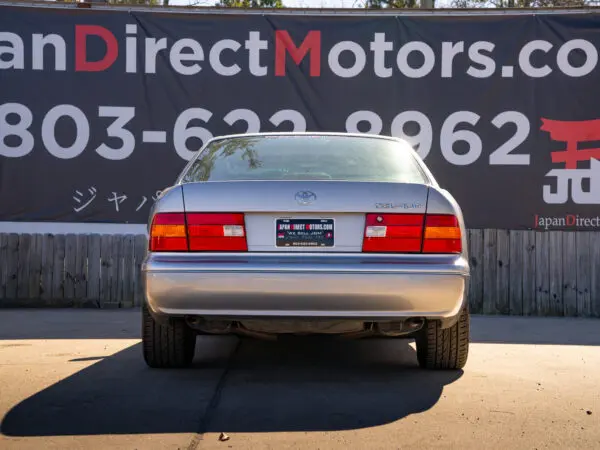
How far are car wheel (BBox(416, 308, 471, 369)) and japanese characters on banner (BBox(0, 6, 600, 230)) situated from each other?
4554mm

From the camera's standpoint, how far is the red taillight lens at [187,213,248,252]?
4.34 meters

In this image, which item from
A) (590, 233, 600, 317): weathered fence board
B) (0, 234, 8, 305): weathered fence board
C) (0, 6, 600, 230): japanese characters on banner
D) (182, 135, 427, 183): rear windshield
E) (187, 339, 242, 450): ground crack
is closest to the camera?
(187, 339, 242, 450): ground crack

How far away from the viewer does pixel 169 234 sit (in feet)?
14.5

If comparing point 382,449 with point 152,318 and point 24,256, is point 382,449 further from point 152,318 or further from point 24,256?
point 24,256

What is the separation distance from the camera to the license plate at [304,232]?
4.32 metres

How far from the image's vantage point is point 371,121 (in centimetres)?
957

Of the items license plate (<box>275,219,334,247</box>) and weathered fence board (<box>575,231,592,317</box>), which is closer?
license plate (<box>275,219,334,247</box>)

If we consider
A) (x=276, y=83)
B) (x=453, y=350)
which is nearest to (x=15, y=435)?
(x=453, y=350)

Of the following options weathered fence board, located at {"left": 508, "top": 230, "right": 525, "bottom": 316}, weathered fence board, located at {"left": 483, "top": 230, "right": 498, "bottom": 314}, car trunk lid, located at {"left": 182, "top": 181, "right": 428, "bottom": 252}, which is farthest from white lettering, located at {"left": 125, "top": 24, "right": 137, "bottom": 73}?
car trunk lid, located at {"left": 182, "top": 181, "right": 428, "bottom": 252}

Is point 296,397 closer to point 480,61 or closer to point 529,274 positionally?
point 529,274

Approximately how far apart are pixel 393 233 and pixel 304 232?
1.60 feet

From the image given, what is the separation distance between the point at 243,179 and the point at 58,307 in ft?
17.7

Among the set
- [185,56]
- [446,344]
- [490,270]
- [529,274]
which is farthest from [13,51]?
[446,344]

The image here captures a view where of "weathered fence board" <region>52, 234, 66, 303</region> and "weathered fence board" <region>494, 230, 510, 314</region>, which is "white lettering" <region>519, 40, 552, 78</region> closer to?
"weathered fence board" <region>494, 230, 510, 314</region>
